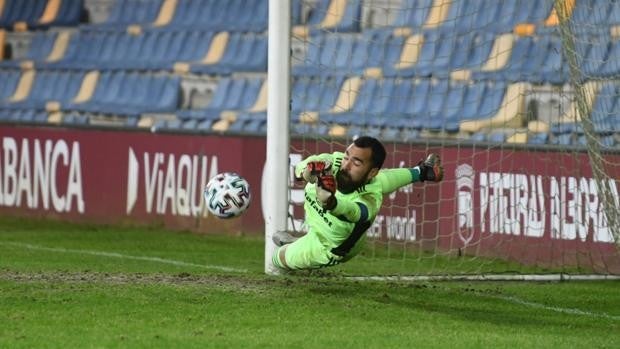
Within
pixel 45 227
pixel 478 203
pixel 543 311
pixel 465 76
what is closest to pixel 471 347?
pixel 543 311

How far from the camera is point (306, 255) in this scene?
404 inches

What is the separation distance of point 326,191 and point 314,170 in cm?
37

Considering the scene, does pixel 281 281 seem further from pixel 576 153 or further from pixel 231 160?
pixel 231 160

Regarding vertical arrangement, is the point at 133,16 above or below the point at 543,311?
above

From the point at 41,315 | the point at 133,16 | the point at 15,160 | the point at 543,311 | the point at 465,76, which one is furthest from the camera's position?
the point at 133,16

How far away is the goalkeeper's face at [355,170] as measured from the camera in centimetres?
995

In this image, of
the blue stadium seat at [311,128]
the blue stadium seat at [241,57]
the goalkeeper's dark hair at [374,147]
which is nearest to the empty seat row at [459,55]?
the blue stadium seat at [311,128]

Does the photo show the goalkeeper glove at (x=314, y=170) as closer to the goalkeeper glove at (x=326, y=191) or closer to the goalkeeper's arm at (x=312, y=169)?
the goalkeeper's arm at (x=312, y=169)

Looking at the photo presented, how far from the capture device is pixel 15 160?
18.1 m

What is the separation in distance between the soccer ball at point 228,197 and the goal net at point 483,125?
2190 millimetres

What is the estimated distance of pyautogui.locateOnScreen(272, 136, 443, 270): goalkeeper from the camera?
32.2ft

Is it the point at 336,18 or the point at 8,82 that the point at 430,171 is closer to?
the point at 336,18

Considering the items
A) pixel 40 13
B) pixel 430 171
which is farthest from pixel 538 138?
pixel 40 13

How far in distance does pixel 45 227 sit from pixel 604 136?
6.99 meters
